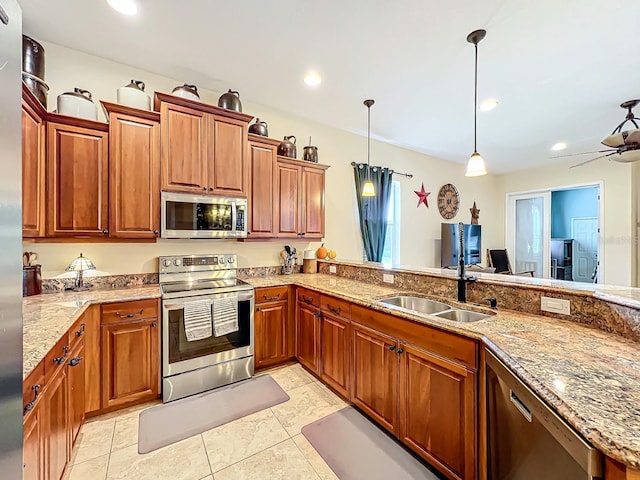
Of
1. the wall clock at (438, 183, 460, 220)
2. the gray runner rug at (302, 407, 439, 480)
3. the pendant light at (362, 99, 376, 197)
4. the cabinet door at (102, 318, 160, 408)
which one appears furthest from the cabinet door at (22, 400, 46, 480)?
the wall clock at (438, 183, 460, 220)

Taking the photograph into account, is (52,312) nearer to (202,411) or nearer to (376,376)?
(202,411)

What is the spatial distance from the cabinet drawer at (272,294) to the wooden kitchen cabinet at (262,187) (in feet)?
2.02

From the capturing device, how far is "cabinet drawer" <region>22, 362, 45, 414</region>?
104 centimetres

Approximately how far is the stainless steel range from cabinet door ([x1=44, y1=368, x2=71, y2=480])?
78cm

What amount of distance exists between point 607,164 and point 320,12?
601 cm

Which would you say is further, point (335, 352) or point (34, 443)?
point (335, 352)

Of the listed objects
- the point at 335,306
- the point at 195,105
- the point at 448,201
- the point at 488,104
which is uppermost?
the point at 488,104

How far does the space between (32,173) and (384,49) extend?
9.16 feet

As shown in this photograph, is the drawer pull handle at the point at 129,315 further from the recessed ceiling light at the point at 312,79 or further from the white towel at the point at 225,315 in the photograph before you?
the recessed ceiling light at the point at 312,79

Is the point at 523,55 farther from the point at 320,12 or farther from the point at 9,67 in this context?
the point at 9,67

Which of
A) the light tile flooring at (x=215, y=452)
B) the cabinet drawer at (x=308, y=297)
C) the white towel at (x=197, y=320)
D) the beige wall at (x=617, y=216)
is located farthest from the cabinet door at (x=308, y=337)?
the beige wall at (x=617, y=216)

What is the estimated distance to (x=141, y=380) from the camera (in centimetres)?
224

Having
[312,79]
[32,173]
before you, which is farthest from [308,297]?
[32,173]

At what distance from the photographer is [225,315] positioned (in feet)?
8.27
